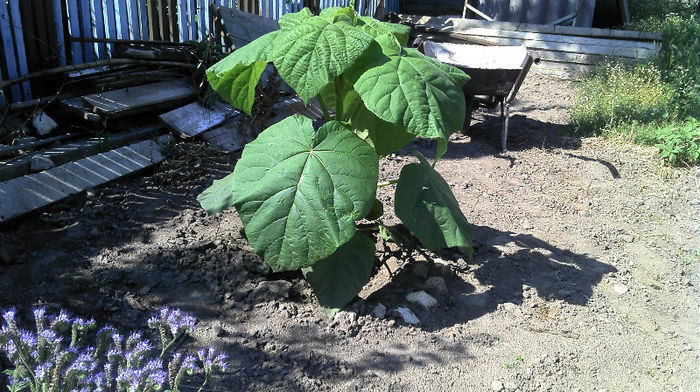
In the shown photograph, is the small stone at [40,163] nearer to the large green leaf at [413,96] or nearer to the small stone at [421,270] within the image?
the large green leaf at [413,96]

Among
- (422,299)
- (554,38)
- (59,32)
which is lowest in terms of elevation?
(422,299)

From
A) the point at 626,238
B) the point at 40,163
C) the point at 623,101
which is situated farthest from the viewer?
the point at 623,101

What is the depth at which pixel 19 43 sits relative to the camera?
16.4 ft

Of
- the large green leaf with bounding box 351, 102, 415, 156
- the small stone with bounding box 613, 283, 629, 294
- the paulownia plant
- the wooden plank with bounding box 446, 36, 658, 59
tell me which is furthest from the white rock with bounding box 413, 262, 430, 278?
the wooden plank with bounding box 446, 36, 658, 59

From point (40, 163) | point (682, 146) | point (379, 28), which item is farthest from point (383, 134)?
point (682, 146)

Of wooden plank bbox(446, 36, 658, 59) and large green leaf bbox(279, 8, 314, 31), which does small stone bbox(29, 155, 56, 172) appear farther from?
wooden plank bbox(446, 36, 658, 59)

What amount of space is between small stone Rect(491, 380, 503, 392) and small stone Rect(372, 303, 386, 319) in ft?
2.28

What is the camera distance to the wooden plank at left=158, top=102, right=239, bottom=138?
5555 millimetres

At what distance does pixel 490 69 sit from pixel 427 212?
3.51 meters

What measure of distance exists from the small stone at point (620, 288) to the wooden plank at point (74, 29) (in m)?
4.87

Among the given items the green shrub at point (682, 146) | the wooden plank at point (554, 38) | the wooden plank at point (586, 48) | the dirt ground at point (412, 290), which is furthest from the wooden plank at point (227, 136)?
the wooden plank at point (554, 38)

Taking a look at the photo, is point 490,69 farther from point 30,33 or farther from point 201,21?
point 30,33

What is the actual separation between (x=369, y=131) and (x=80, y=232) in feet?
6.50

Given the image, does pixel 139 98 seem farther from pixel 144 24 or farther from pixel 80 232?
pixel 80 232
